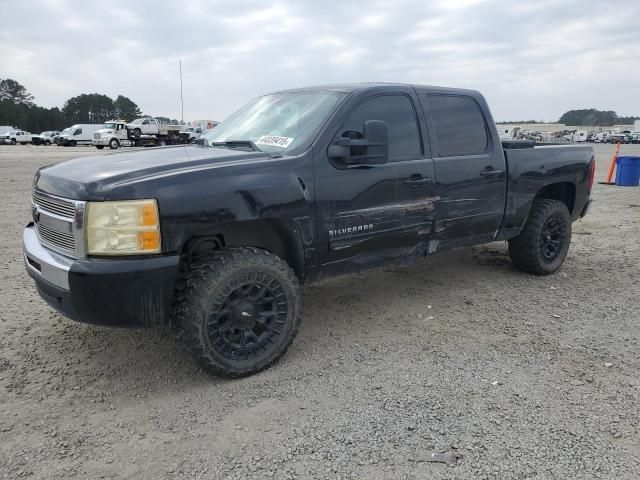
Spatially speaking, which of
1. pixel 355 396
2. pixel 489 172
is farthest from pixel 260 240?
pixel 489 172

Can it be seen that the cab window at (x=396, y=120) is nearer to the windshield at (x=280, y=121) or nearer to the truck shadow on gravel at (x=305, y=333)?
the windshield at (x=280, y=121)

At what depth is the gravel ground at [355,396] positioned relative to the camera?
7.79 ft

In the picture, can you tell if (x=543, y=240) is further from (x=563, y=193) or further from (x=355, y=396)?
(x=355, y=396)

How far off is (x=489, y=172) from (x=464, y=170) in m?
0.38

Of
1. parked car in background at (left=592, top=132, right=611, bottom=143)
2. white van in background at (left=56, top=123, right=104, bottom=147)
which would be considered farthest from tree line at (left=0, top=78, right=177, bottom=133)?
parked car in background at (left=592, top=132, right=611, bottom=143)

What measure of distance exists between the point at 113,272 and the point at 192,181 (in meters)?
0.66

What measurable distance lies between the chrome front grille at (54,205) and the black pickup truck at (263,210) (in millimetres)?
12

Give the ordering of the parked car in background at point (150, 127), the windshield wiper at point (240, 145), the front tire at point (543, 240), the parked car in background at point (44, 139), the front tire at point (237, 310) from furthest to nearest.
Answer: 1. the parked car in background at point (44, 139)
2. the parked car in background at point (150, 127)
3. the front tire at point (543, 240)
4. the windshield wiper at point (240, 145)
5. the front tire at point (237, 310)

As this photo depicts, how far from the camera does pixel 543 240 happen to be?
5.21 meters

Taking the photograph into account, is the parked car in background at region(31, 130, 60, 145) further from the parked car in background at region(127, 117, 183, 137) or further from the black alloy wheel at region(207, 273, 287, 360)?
the black alloy wheel at region(207, 273, 287, 360)

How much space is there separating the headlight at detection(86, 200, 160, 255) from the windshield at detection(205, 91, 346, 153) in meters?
1.10

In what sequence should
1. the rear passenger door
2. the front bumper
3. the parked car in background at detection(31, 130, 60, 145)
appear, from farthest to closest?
the parked car in background at detection(31, 130, 60, 145) < the rear passenger door < the front bumper

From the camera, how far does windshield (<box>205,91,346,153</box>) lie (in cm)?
353

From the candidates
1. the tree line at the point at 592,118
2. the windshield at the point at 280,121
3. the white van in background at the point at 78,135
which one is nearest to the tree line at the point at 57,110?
the white van in background at the point at 78,135
